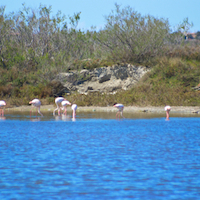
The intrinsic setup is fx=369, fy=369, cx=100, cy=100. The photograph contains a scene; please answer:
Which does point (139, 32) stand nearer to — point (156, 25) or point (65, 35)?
point (156, 25)

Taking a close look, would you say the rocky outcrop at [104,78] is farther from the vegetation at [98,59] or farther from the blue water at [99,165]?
the blue water at [99,165]

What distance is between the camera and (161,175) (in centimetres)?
735

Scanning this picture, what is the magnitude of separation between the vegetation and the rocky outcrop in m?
0.82

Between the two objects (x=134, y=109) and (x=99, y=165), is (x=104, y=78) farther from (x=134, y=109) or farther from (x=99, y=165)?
(x=99, y=165)

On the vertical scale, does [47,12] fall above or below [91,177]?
above

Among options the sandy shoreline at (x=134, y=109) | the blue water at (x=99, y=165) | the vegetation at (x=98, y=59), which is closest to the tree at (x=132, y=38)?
the vegetation at (x=98, y=59)

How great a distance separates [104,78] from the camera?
3472cm

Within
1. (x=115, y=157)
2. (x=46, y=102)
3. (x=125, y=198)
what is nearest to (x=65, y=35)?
(x=46, y=102)

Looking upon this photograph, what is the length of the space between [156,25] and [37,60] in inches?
486

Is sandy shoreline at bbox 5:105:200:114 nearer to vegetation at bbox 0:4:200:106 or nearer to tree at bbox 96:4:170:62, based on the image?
vegetation at bbox 0:4:200:106

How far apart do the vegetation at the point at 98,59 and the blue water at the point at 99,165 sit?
49.2 feet

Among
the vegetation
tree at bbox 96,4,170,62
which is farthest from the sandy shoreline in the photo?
tree at bbox 96,4,170,62

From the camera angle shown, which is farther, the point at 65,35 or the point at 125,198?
the point at 65,35

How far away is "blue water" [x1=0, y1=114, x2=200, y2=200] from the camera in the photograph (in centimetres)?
622
